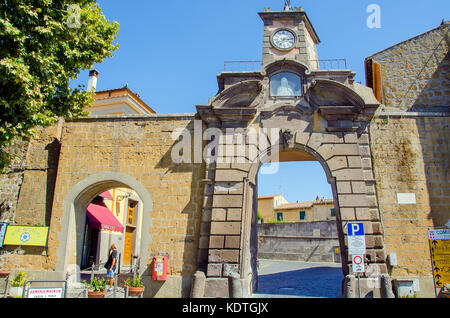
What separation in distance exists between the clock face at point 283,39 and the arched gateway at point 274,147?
0.85 meters

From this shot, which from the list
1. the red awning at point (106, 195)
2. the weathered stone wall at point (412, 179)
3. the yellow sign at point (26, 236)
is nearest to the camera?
the weathered stone wall at point (412, 179)

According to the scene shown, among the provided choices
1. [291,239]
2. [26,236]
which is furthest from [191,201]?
[291,239]

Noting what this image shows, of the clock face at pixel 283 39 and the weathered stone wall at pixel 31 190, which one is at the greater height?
the clock face at pixel 283 39

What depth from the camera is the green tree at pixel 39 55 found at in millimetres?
6844

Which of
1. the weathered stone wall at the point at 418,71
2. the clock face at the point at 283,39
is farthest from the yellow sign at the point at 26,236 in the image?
the weathered stone wall at the point at 418,71

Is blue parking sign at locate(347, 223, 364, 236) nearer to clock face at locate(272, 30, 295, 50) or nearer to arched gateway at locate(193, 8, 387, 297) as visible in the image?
arched gateway at locate(193, 8, 387, 297)

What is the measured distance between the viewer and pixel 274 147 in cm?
957

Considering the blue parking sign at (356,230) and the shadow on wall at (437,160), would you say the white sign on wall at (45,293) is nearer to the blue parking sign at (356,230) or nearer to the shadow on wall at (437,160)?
the blue parking sign at (356,230)

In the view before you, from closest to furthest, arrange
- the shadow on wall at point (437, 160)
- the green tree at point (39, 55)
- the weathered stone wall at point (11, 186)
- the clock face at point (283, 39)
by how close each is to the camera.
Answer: the green tree at point (39, 55) < the shadow on wall at point (437, 160) < the weathered stone wall at point (11, 186) < the clock face at point (283, 39)

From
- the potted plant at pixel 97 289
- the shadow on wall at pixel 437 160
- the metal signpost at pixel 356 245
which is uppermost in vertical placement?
the shadow on wall at pixel 437 160

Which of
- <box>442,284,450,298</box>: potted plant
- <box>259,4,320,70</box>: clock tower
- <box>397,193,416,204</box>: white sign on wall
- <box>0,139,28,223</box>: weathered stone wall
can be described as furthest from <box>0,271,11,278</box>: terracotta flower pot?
<box>442,284,450,298</box>: potted plant

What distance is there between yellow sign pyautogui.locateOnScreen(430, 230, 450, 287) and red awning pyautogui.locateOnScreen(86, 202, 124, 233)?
12.4 m
